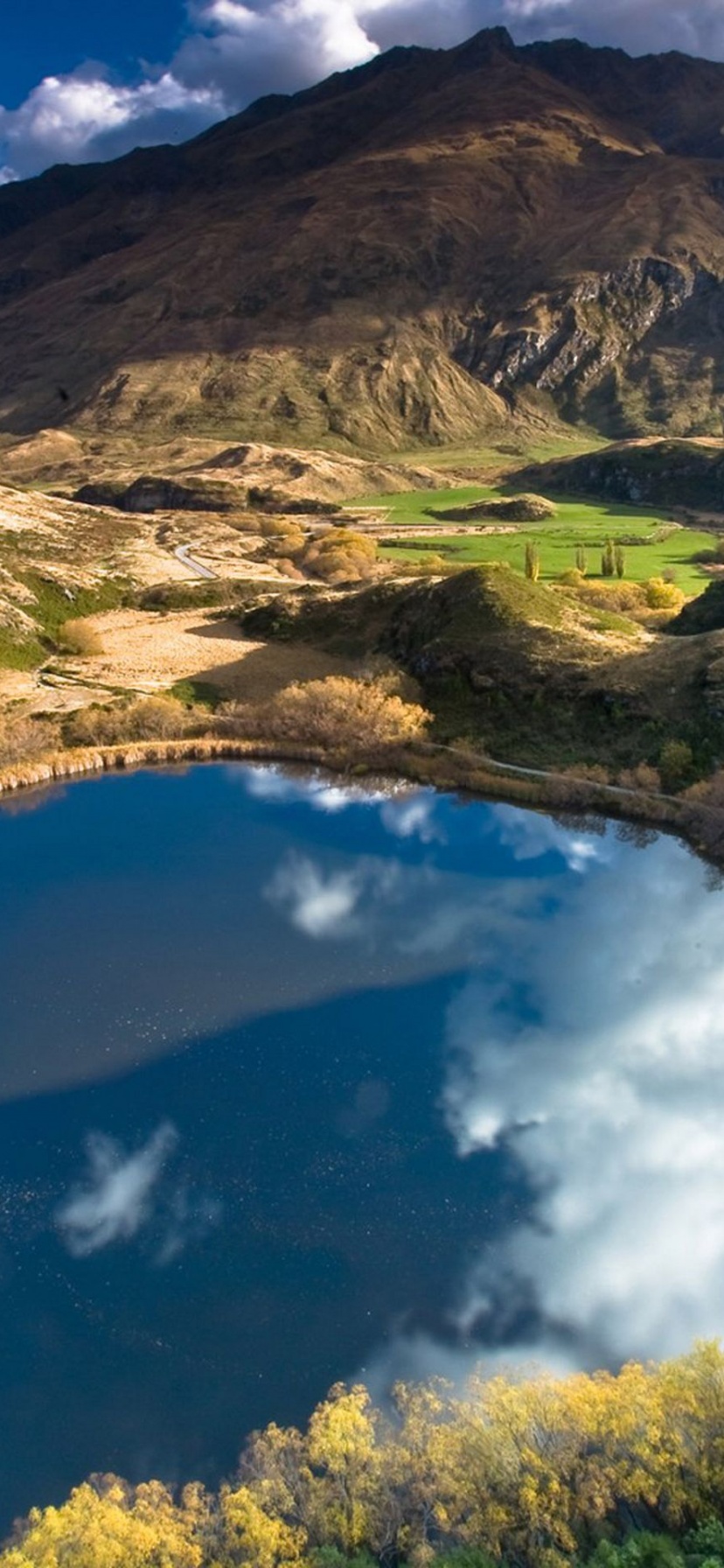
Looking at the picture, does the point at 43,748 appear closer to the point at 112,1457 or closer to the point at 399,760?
the point at 399,760

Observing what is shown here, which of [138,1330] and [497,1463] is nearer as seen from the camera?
[497,1463]

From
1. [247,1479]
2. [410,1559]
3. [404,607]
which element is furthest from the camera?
[404,607]

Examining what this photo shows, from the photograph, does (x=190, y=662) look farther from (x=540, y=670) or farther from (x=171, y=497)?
(x=171, y=497)

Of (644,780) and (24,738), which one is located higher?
(24,738)

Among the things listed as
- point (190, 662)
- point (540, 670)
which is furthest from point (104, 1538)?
point (190, 662)

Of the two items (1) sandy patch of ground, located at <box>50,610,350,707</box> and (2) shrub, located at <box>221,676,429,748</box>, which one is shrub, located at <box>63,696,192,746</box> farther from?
(1) sandy patch of ground, located at <box>50,610,350,707</box>

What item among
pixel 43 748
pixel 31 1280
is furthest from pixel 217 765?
pixel 31 1280

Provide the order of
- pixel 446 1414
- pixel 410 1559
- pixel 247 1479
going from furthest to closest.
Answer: pixel 446 1414
pixel 247 1479
pixel 410 1559
